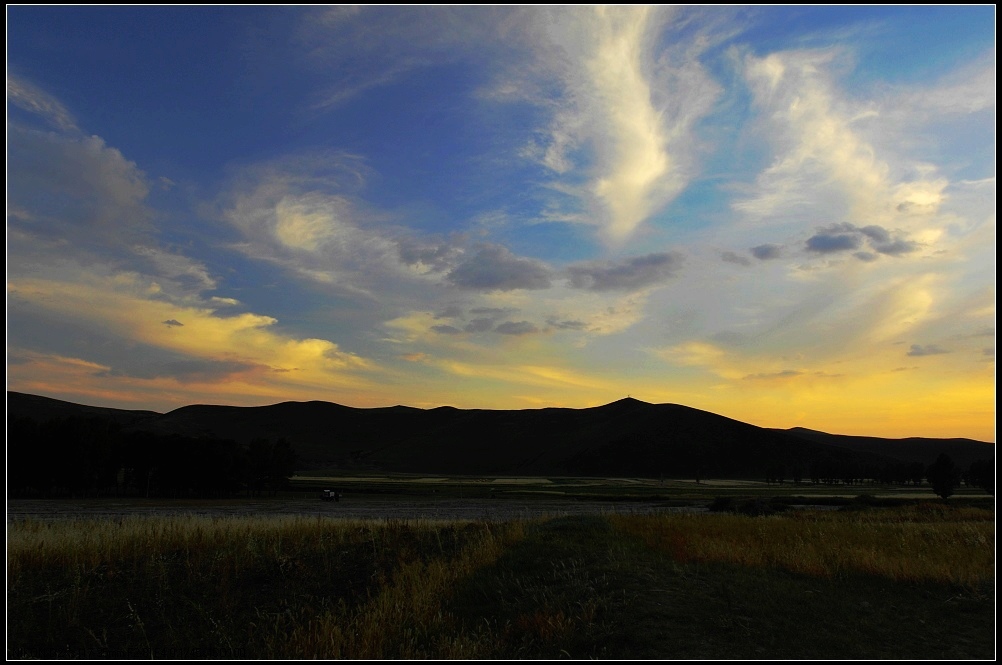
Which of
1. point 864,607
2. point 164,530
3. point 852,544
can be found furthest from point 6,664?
point 852,544

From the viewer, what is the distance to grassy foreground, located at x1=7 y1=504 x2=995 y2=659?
34.5 feet

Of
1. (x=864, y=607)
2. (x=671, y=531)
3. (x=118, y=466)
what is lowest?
(x=118, y=466)

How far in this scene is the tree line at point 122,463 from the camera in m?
86.8

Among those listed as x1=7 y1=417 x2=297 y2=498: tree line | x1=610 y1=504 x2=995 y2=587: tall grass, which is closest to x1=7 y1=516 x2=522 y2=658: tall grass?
x1=610 y1=504 x2=995 y2=587: tall grass

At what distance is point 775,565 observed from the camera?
55.4ft

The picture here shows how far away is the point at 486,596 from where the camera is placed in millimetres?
13719

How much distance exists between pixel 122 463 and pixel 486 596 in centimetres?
10047

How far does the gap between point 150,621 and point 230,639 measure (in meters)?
2.48

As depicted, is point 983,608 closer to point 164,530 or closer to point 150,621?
point 150,621

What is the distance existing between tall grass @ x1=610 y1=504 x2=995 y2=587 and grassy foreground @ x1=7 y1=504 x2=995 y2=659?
11 cm

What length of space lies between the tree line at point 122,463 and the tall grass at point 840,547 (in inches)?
3376

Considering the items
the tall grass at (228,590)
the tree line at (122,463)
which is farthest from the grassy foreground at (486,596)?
the tree line at (122,463)

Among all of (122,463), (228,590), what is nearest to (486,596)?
(228,590)

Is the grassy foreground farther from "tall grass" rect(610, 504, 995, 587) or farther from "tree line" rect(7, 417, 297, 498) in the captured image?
"tree line" rect(7, 417, 297, 498)
